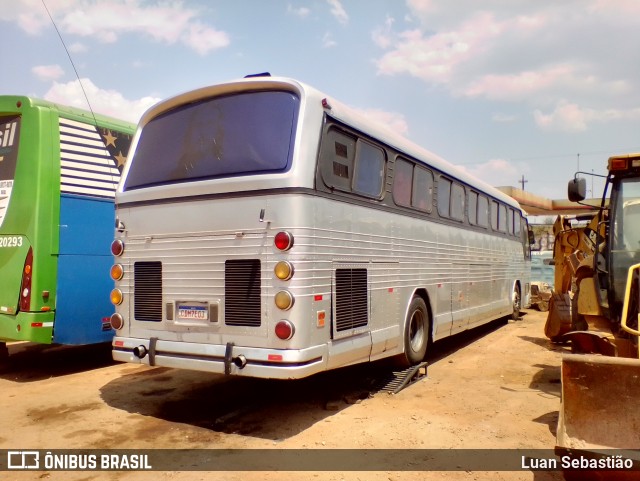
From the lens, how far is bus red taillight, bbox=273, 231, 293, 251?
15.4 feet

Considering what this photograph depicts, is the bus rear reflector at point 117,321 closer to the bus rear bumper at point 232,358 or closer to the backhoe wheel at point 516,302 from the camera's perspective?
the bus rear bumper at point 232,358

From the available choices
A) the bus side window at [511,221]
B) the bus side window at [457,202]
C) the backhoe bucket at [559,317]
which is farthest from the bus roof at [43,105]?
the bus side window at [511,221]

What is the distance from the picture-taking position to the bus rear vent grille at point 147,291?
5523mm

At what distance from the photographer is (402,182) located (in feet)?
22.7

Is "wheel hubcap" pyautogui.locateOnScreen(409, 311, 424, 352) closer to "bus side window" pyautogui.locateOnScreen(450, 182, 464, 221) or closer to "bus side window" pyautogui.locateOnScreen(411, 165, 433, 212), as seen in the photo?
"bus side window" pyautogui.locateOnScreen(411, 165, 433, 212)

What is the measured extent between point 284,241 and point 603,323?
13.2 ft

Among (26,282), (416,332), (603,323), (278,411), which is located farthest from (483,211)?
(26,282)

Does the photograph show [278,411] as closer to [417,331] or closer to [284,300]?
[284,300]

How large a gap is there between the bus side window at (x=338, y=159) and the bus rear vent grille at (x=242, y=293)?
1.18 meters

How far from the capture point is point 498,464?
170 inches

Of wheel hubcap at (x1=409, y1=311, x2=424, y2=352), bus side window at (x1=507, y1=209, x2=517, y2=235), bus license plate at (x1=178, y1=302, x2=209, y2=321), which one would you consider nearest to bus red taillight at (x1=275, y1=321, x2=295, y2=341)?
bus license plate at (x1=178, y1=302, x2=209, y2=321)

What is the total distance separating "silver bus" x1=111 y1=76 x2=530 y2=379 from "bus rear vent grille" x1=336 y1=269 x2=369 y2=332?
2cm

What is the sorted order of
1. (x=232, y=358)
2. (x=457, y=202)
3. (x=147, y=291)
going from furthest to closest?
1. (x=457, y=202)
2. (x=147, y=291)
3. (x=232, y=358)

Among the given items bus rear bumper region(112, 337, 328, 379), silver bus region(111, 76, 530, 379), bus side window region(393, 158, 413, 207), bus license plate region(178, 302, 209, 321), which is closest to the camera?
bus rear bumper region(112, 337, 328, 379)
